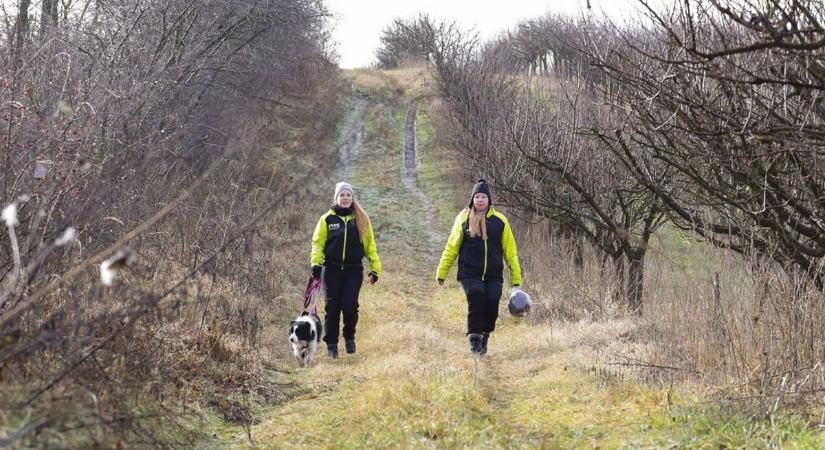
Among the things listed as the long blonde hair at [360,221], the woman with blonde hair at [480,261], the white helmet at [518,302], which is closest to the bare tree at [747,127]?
the woman with blonde hair at [480,261]

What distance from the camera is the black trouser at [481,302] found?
8.05 metres

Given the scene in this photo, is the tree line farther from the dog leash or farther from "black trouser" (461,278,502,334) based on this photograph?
"black trouser" (461,278,502,334)

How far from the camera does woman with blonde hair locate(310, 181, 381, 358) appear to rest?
820 cm

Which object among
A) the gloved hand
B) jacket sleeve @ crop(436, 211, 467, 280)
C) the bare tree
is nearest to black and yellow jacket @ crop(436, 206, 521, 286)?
jacket sleeve @ crop(436, 211, 467, 280)

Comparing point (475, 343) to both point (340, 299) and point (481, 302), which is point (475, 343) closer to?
point (481, 302)

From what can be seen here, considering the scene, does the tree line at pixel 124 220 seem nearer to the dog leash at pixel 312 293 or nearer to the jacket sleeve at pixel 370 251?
the dog leash at pixel 312 293

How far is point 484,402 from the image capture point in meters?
5.81

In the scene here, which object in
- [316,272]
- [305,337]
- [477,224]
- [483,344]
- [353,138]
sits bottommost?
[483,344]

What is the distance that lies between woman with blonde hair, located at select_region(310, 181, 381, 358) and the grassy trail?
0.38m

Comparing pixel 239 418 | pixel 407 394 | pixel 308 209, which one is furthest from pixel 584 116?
pixel 308 209

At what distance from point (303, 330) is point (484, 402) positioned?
2.42 m

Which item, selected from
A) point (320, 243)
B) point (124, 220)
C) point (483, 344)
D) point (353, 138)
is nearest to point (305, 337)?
point (320, 243)

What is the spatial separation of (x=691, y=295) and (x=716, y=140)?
174 centimetres

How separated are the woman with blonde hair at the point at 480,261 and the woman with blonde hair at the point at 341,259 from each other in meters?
Answer: 0.98
